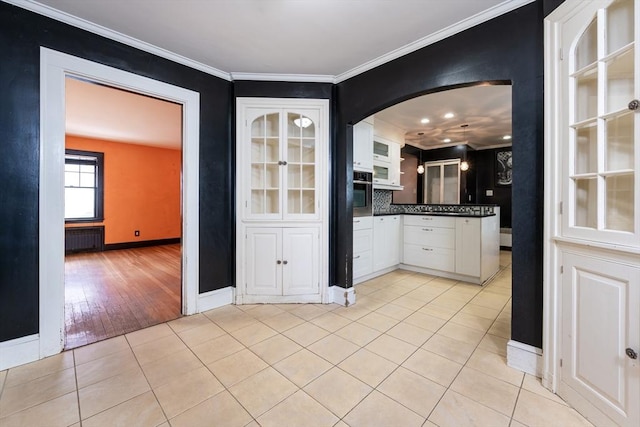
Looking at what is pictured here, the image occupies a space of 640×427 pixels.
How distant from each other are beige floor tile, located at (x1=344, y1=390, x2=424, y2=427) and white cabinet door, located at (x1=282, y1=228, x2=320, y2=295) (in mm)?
1604

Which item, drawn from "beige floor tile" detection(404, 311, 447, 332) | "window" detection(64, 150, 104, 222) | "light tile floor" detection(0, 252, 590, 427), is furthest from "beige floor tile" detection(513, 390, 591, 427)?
"window" detection(64, 150, 104, 222)

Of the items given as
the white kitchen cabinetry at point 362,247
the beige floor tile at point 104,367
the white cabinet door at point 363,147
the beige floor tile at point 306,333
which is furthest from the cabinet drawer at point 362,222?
the beige floor tile at point 104,367

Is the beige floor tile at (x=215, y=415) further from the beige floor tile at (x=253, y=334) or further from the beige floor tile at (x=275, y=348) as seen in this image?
the beige floor tile at (x=253, y=334)

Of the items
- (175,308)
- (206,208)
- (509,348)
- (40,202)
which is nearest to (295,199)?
(206,208)

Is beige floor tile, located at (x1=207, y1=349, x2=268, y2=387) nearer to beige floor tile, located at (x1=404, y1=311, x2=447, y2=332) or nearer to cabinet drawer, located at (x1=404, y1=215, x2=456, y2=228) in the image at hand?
beige floor tile, located at (x1=404, y1=311, x2=447, y2=332)

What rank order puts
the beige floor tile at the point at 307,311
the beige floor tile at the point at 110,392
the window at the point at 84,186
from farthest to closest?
the window at the point at 84,186, the beige floor tile at the point at 307,311, the beige floor tile at the point at 110,392

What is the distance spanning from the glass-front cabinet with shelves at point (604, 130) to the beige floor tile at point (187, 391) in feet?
7.64

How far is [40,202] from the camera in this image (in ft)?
6.40

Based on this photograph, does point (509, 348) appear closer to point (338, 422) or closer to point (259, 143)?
point (338, 422)

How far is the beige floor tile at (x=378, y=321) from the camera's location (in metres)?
2.47

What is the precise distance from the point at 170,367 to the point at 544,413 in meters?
2.30

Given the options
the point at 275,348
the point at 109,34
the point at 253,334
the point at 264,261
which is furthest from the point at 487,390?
the point at 109,34

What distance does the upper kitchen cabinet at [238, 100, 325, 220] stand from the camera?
3.02 m

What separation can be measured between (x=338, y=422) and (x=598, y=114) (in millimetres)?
2107
